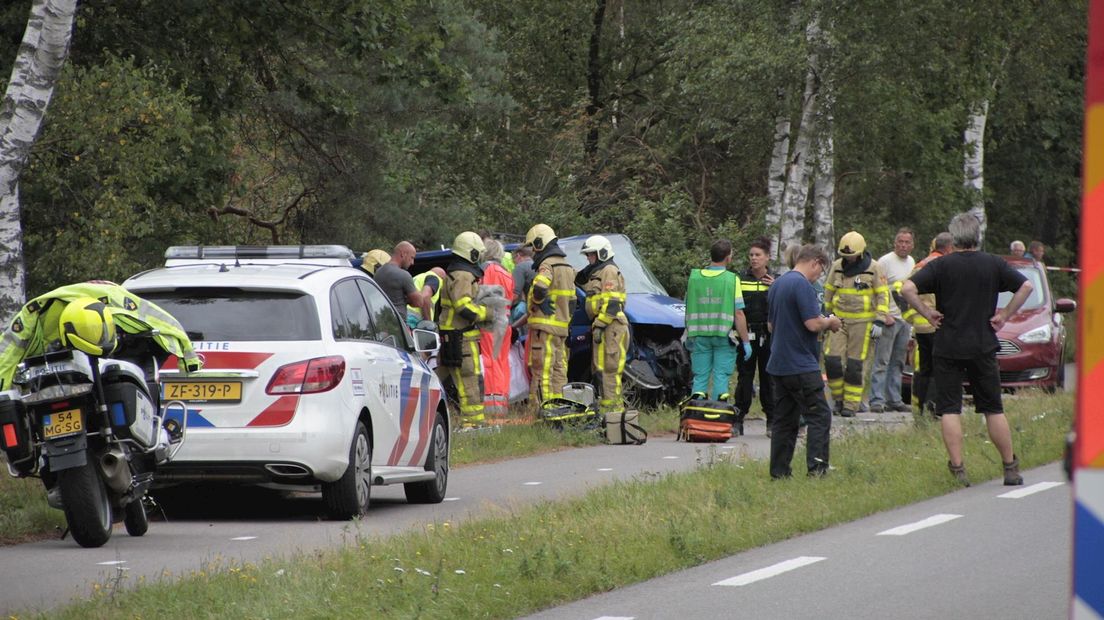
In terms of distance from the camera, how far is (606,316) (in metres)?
17.4

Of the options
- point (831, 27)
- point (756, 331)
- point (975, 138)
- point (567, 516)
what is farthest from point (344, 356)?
point (975, 138)

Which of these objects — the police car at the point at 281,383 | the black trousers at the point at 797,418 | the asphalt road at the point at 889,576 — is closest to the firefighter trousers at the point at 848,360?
the black trousers at the point at 797,418

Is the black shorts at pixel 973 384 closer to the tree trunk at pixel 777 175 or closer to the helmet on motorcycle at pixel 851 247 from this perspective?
the helmet on motorcycle at pixel 851 247

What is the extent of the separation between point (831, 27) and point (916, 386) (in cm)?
941

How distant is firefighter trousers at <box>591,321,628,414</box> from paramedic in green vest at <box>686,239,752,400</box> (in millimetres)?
703

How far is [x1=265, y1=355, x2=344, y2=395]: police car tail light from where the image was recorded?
10883 millimetres

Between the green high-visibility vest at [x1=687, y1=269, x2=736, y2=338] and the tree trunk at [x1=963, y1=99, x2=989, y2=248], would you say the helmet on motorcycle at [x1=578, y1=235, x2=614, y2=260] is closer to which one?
the green high-visibility vest at [x1=687, y1=269, x2=736, y2=338]

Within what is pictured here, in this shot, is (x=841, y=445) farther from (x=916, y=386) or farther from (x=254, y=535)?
(x=254, y=535)

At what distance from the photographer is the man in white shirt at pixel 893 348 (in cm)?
1978

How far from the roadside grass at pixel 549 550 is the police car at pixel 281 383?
1054 mm

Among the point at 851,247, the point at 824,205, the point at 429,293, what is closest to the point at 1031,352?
the point at 851,247

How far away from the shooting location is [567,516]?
10.3 metres

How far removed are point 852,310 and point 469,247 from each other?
4.73 m

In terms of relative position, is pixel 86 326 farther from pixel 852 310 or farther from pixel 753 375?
pixel 852 310
